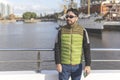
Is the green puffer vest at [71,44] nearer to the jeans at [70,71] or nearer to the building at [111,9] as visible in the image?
the jeans at [70,71]

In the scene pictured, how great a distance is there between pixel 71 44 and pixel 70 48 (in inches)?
2.8

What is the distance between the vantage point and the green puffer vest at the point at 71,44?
20.2ft

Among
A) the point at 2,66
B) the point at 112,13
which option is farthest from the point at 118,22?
the point at 2,66

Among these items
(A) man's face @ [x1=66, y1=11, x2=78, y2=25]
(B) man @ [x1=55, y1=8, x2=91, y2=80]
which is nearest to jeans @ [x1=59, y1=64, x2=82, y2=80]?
(B) man @ [x1=55, y1=8, x2=91, y2=80]

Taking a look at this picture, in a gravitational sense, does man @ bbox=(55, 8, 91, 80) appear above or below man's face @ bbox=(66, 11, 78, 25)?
below

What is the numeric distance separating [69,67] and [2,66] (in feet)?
61.8

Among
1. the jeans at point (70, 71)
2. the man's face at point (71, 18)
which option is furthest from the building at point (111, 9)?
the man's face at point (71, 18)

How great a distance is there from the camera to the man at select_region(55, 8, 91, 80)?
6.16m

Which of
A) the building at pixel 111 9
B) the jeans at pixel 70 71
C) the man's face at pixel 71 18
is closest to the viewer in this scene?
the man's face at pixel 71 18

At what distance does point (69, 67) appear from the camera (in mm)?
A: 6215

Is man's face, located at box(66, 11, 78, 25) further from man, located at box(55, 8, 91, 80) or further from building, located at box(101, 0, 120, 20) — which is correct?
building, located at box(101, 0, 120, 20)

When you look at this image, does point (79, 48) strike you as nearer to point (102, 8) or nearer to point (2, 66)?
point (2, 66)

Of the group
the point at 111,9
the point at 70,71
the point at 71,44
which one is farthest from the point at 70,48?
the point at 111,9

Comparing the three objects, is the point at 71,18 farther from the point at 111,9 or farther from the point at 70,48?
the point at 111,9
